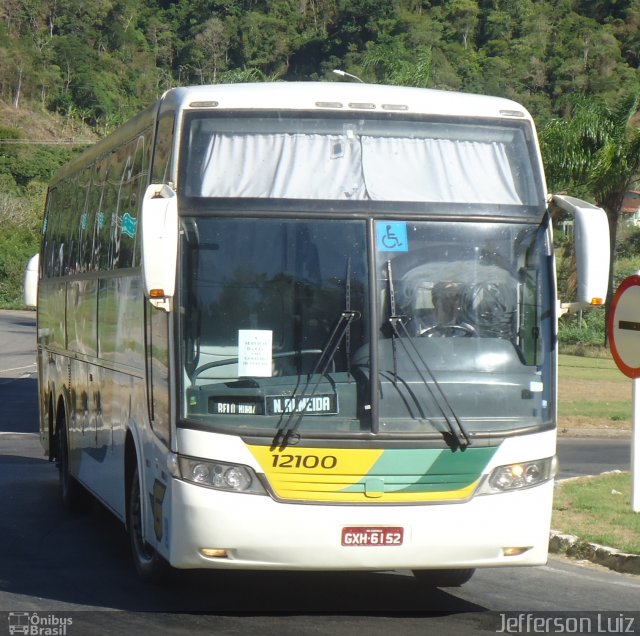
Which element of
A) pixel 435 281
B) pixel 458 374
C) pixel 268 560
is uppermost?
pixel 435 281

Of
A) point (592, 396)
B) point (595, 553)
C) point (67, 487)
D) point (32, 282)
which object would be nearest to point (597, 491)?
point (595, 553)

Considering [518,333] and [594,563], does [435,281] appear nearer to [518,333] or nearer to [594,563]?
[518,333]

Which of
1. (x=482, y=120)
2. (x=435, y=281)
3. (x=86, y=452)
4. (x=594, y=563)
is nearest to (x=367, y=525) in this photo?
(x=435, y=281)

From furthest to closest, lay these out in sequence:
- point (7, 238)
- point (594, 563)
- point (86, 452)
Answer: point (7, 238) < point (86, 452) < point (594, 563)

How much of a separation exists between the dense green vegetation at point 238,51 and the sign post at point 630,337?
7625 cm

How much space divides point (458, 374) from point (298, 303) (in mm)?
1008

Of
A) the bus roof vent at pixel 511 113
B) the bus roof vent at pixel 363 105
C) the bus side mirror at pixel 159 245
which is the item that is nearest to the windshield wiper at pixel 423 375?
the bus roof vent at pixel 363 105

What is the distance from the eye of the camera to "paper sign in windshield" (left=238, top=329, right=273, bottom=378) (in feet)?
23.2

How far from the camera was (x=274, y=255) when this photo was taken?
23.7 ft

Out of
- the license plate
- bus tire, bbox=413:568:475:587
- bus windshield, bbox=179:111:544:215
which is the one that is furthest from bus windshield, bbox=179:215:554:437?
bus tire, bbox=413:568:475:587

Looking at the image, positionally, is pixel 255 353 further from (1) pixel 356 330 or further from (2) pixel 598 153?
(2) pixel 598 153

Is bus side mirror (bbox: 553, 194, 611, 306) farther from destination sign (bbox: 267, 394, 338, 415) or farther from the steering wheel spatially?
destination sign (bbox: 267, 394, 338, 415)

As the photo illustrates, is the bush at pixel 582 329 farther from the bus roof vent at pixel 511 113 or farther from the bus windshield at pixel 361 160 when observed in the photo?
the bus windshield at pixel 361 160

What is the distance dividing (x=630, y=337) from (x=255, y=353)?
4.26 meters
